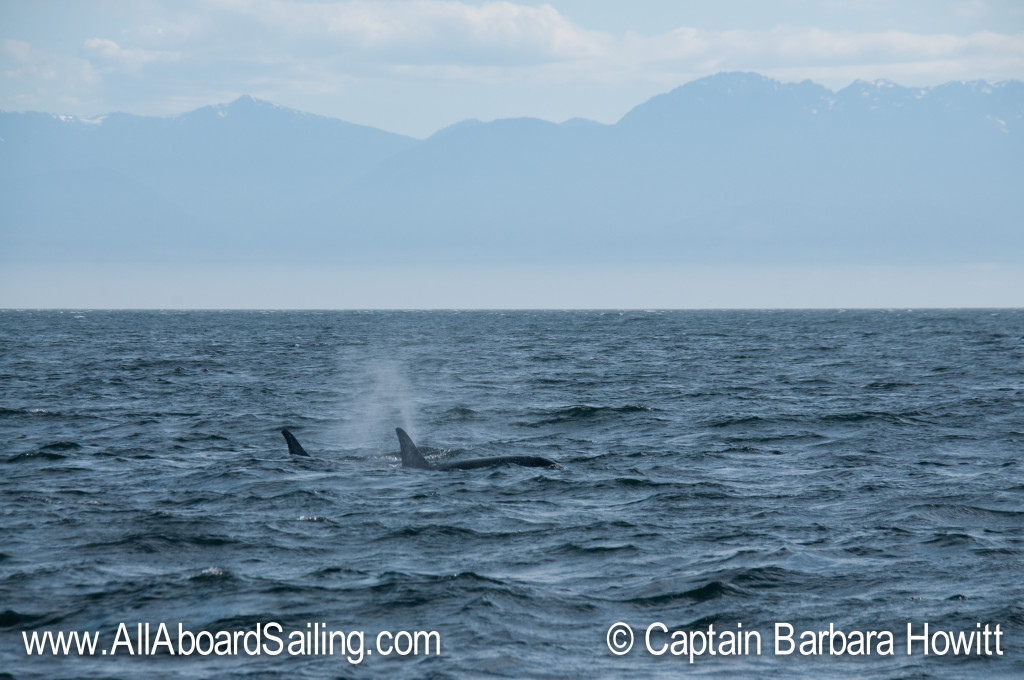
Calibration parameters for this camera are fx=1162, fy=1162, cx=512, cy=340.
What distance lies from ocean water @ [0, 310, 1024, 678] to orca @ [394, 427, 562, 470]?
0.49 metres

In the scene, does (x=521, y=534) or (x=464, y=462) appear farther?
(x=464, y=462)

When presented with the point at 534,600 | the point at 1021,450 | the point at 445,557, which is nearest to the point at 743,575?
the point at 534,600

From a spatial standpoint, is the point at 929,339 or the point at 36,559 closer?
the point at 36,559

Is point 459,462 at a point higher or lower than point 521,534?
higher

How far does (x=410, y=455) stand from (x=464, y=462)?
3.67 feet

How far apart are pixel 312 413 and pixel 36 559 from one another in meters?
20.6

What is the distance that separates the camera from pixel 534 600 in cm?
1243

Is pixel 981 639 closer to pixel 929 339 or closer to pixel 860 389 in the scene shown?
pixel 860 389

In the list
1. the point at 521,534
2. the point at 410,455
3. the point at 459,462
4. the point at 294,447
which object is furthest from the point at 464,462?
the point at 521,534

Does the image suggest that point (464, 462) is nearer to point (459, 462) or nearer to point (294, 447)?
point (459, 462)

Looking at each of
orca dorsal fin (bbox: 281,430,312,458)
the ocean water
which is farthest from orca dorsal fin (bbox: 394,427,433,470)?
orca dorsal fin (bbox: 281,430,312,458)

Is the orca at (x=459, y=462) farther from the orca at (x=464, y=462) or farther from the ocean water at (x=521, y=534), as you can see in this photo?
the ocean water at (x=521, y=534)

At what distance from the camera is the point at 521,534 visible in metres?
16.0

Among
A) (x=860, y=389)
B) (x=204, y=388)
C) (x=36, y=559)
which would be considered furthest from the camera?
(x=204, y=388)
